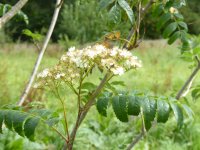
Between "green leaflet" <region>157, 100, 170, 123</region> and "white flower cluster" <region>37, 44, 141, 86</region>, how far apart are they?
163mm

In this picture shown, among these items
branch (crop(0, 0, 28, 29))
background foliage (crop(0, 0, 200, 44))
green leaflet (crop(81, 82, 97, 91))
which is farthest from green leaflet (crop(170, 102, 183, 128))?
background foliage (crop(0, 0, 200, 44))

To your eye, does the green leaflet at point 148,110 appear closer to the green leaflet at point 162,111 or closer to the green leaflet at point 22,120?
the green leaflet at point 162,111

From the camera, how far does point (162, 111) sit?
160 cm

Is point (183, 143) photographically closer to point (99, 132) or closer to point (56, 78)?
point (99, 132)

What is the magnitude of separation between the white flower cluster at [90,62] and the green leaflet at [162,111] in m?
0.16

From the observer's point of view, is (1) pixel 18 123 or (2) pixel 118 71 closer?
(2) pixel 118 71

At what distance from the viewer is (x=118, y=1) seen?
165 centimetres

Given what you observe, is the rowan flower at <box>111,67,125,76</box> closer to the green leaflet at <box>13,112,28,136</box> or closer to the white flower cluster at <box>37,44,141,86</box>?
the white flower cluster at <box>37,44,141,86</box>

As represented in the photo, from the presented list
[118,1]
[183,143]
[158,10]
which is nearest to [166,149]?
[183,143]

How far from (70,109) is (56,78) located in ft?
17.7

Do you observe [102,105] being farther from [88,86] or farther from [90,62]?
[88,86]

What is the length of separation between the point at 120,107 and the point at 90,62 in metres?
0.18

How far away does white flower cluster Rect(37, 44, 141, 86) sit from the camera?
1.50m

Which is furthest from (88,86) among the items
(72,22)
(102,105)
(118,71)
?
(72,22)
